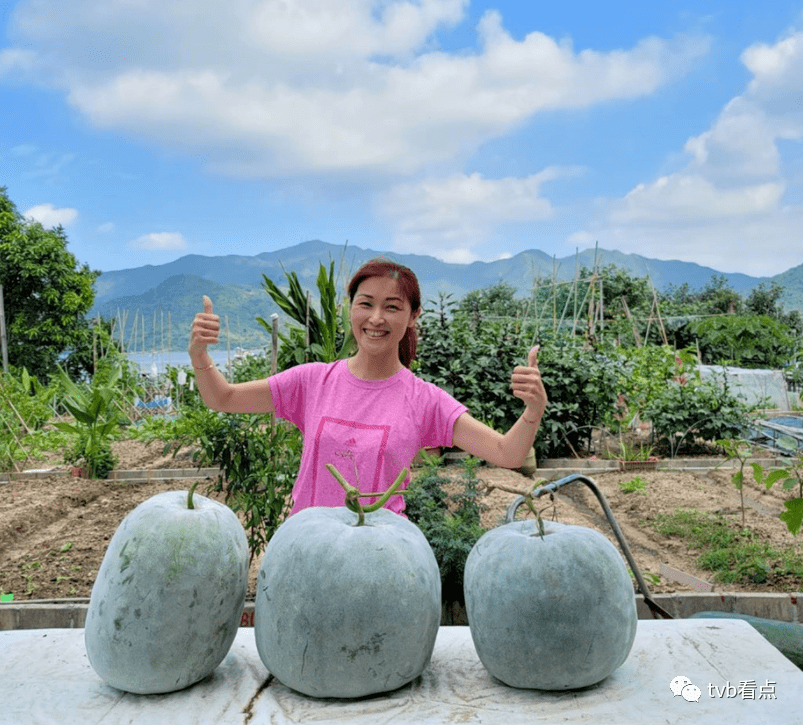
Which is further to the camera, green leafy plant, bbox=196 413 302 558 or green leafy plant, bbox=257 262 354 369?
green leafy plant, bbox=257 262 354 369

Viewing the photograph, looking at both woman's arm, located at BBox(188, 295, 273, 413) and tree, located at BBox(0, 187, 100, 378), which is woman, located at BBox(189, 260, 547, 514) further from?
tree, located at BBox(0, 187, 100, 378)

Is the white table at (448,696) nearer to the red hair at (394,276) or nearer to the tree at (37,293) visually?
the red hair at (394,276)

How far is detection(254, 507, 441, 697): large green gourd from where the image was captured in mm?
1245

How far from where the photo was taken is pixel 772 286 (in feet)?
90.8

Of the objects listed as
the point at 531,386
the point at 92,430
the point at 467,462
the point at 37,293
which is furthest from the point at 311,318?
the point at 37,293

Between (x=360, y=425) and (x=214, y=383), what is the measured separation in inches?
16.4

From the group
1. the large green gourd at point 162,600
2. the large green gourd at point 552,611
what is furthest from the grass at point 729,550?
the large green gourd at point 162,600

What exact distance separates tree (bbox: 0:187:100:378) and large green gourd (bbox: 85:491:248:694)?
66.7 feet

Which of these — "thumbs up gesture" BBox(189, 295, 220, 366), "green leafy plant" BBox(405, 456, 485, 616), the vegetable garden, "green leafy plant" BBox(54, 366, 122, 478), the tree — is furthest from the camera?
the tree

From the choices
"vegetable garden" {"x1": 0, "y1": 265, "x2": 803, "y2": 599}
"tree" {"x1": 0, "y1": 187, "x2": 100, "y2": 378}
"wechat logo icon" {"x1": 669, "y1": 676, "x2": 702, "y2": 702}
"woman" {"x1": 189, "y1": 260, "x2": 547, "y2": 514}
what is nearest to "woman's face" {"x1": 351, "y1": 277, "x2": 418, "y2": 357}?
"woman" {"x1": 189, "y1": 260, "x2": 547, "y2": 514}

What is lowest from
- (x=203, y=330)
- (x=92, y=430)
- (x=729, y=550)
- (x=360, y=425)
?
(x=729, y=550)

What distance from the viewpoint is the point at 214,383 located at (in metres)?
2.07

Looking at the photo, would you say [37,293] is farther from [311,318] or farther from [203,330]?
[203,330]

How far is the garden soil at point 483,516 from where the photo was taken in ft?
14.6
